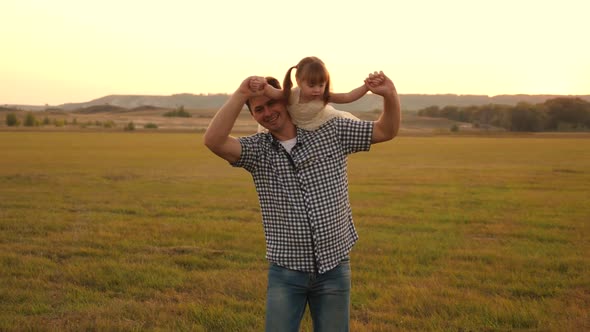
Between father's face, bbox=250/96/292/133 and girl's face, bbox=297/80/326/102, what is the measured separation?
14 centimetres

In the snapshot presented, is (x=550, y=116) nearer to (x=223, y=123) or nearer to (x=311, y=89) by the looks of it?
(x=311, y=89)

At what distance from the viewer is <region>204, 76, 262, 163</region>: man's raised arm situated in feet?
11.0

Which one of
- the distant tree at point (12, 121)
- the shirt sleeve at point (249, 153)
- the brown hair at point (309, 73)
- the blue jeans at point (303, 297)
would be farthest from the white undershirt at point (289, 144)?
the distant tree at point (12, 121)

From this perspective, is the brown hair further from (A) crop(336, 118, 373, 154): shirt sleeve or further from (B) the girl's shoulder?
(A) crop(336, 118, 373, 154): shirt sleeve

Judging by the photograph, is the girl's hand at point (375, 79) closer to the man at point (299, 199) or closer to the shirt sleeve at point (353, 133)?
the man at point (299, 199)

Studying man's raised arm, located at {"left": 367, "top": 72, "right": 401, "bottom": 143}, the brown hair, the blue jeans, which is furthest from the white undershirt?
the blue jeans

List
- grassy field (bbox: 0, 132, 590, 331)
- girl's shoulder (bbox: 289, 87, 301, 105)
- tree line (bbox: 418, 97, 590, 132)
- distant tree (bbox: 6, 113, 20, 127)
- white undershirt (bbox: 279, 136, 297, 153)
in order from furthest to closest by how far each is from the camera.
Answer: distant tree (bbox: 6, 113, 20, 127)
tree line (bbox: 418, 97, 590, 132)
grassy field (bbox: 0, 132, 590, 331)
white undershirt (bbox: 279, 136, 297, 153)
girl's shoulder (bbox: 289, 87, 301, 105)

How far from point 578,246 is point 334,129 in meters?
7.83

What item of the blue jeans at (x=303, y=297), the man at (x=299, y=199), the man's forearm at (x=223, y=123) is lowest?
the blue jeans at (x=303, y=297)

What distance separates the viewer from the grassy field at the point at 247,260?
6238mm

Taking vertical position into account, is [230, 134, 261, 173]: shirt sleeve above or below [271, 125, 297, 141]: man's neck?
below

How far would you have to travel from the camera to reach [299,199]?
342 cm

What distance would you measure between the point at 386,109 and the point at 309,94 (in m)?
0.47

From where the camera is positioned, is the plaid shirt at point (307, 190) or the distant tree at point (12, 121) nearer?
the plaid shirt at point (307, 190)
